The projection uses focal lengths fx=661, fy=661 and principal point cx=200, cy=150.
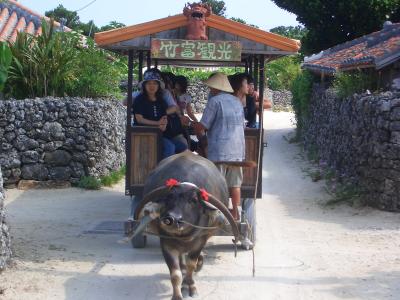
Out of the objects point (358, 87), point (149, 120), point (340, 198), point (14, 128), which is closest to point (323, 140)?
point (358, 87)

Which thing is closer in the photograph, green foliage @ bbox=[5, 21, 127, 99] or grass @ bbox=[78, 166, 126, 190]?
grass @ bbox=[78, 166, 126, 190]

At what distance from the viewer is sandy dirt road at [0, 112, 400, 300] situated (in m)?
5.98

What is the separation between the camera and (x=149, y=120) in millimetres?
7844

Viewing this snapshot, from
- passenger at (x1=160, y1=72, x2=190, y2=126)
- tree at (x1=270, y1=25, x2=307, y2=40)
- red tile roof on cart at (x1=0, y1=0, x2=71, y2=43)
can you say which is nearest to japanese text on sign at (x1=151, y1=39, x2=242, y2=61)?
passenger at (x1=160, y1=72, x2=190, y2=126)

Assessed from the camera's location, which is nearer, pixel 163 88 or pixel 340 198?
pixel 163 88

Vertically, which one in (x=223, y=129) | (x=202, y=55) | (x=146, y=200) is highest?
(x=202, y=55)

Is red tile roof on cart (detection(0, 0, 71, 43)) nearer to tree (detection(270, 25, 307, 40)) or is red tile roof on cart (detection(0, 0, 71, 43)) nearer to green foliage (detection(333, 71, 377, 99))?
green foliage (detection(333, 71, 377, 99))

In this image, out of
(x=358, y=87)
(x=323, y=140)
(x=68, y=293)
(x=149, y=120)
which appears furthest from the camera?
(x=323, y=140)

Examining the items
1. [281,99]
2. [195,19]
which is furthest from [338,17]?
[281,99]

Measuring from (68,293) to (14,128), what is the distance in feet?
19.6

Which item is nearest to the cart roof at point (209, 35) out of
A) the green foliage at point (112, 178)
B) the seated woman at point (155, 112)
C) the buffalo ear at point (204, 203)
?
the seated woman at point (155, 112)

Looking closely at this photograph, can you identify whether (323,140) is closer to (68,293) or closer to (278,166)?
(278,166)

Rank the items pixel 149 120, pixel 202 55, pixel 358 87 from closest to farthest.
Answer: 1. pixel 202 55
2. pixel 149 120
3. pixel 358 87

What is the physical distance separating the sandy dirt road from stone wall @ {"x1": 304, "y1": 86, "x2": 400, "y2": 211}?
1.30 feet
